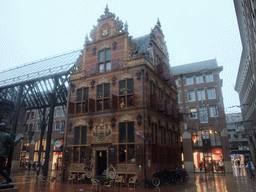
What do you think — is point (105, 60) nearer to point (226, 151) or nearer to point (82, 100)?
point (82, 100)

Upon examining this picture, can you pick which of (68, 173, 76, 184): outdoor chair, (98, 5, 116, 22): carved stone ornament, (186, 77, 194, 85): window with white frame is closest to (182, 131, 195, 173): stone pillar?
(186, 77, 194, 85): window with white frame

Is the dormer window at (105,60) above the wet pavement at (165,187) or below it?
above

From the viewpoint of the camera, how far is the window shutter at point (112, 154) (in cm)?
1756

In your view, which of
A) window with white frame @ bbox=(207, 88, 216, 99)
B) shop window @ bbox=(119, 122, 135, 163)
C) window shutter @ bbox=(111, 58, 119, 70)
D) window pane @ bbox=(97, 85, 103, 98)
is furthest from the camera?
window with white frame @ bbox=(207, 88, 216, 99)

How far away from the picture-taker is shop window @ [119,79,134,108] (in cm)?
1847

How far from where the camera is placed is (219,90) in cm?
3372

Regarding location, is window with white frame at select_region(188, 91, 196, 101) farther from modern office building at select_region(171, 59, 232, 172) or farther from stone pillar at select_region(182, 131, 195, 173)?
stone pillar at select_region(182, 131, 195, 173)

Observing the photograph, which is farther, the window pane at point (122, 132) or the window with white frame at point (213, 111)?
the window with white frame at point (213, 111)

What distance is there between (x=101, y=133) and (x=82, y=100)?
14.2 ft

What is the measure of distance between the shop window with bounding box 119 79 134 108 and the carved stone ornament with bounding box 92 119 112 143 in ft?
8.09

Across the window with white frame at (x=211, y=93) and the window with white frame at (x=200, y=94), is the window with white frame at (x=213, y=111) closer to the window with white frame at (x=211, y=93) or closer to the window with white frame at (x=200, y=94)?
the window with white frame at (x=211, y=93)

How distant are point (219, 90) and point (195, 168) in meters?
13.4

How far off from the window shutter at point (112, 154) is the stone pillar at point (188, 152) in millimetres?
19470

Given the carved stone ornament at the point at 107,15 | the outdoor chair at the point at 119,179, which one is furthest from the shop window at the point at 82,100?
the carved stone ornament at the point at 107,15
